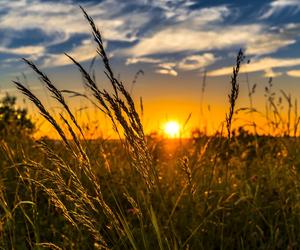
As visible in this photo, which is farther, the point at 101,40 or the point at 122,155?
the point at 122,155

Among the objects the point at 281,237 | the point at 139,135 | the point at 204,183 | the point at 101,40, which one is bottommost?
the point at 281,237

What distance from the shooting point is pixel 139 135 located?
5.72ft

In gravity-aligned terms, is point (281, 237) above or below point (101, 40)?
below

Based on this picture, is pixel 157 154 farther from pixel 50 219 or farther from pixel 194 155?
pixel 50 219

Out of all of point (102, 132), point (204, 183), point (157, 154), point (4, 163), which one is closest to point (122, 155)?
point (157, 154)

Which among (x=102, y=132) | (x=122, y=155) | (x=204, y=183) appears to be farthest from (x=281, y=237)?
(x=122, y=155)

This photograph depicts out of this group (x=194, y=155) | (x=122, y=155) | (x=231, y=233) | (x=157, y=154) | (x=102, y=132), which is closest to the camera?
(x=231, y=233)

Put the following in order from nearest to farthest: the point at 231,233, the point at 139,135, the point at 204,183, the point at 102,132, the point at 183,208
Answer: the point at 139,135 < the point at 231,233 < the point at 183,208 < the point at 204,183 < the point at 102,132

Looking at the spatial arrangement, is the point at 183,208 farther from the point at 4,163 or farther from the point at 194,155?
the point at 4,163

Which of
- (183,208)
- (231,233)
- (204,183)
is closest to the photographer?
(231,233)

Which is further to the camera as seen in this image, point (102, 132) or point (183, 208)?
point (102, 132)

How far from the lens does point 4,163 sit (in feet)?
16.1

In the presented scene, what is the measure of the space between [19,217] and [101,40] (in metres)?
2.46

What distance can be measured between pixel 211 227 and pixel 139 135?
1.73m
